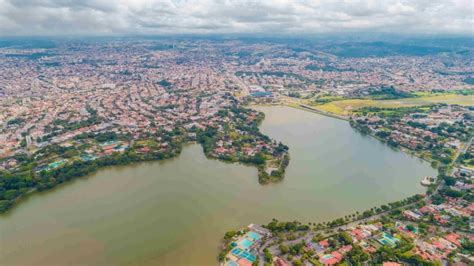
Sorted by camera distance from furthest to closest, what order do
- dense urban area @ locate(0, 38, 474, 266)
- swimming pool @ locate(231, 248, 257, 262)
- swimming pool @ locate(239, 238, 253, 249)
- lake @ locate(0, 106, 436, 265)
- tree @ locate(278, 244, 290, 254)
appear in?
1. dense urban area @ locate(0, 38, 474, 266)
2. lake @ locate(0, 106, 436, 265)
3. swimming pool @ locate(239, 238, 253, 249)
4. tree @ locate(278, 244, 290, 254)
5. swimming pool @ locate(231, 248, 257, 262)

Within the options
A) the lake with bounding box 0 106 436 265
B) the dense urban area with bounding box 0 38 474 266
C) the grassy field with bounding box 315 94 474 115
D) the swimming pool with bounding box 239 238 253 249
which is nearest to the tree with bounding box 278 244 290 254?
the dense urban area with bounding box 0 38 474 266

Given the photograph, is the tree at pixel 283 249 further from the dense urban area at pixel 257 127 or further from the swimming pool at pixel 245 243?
the swimming pool at pixel 245 243

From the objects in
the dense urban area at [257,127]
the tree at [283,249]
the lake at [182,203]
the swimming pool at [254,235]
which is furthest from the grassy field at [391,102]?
the tree at [283,249]

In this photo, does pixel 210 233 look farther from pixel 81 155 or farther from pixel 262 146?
pixel 81 155

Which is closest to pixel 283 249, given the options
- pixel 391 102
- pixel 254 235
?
pixel 254 235

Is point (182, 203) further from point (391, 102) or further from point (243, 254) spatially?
point (391, 102)

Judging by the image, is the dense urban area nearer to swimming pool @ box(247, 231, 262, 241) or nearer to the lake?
swimming pool @ box(247, 231, 262, 241)
